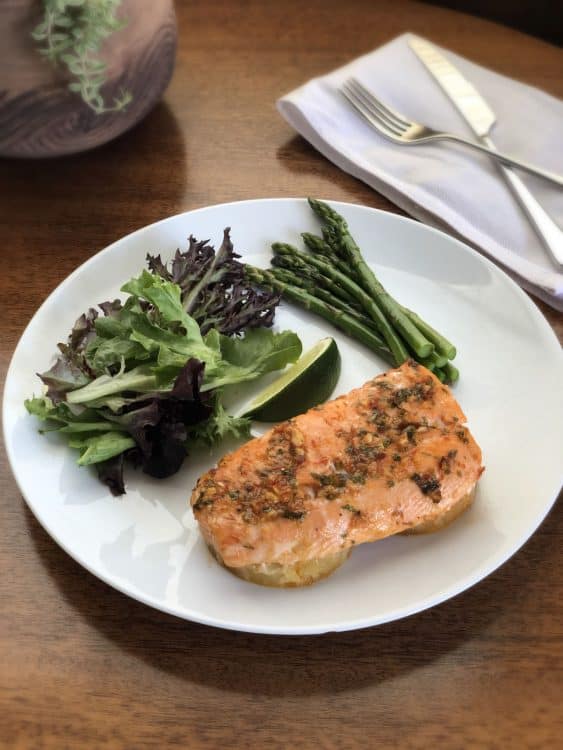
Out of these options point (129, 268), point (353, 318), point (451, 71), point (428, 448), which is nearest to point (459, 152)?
point (451, 71)

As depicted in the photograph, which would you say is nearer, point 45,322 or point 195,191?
point 45,322

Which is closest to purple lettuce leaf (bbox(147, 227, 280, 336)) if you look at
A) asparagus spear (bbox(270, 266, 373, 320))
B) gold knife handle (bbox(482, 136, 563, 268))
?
asparagus spear (bbox(270, 266, 373, 320))

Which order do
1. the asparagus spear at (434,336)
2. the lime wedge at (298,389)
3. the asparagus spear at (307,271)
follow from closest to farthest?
the lime wedge at (298,389)
the asparagus spear at (434,336)
the asparagus spear at (307,271)

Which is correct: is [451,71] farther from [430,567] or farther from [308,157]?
[430,567]

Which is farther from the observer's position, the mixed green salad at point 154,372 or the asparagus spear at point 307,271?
the asparagus spear at point 307,271

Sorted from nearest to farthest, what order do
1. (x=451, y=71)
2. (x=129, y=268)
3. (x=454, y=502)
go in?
(x=454, y=502) → (x=129, y=268) → (x=451, y=71)

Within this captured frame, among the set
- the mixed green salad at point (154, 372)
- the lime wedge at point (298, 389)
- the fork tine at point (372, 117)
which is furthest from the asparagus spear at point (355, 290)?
the fork tine at point (372, 117)

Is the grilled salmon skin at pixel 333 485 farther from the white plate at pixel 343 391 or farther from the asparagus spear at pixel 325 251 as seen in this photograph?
the asparagus spear at pixel 325 251
